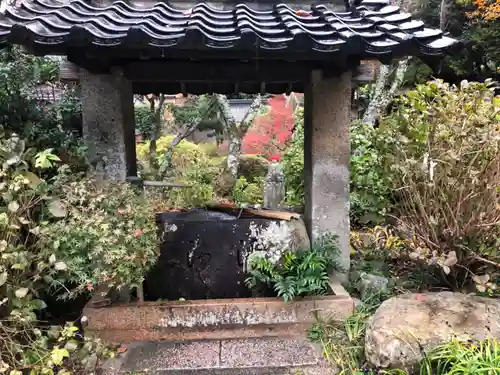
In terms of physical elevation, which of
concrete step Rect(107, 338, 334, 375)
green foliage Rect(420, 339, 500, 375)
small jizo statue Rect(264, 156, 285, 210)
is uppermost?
small jizo statue Rect(264, 156, 285, 210)

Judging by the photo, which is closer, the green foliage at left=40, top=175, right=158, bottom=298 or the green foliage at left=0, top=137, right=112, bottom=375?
the green foliage at left=0, top=137, right=112, bottom=375

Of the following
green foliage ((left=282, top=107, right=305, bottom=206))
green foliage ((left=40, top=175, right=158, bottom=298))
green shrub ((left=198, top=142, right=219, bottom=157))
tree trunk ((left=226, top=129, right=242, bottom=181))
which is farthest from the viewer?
green shrub ((left=198, top=142, right=219, bottom=157))

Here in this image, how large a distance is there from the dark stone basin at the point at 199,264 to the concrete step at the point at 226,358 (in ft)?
2.08

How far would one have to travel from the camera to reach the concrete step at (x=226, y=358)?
3477 millimetres

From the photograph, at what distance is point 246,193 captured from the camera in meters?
9.64

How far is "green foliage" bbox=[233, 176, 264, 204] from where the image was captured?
30.9 feet

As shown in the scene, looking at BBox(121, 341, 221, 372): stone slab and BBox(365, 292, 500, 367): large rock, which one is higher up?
BBox(365, 292, 500, 367): large rock

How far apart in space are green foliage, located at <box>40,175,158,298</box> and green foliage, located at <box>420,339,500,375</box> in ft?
7.74

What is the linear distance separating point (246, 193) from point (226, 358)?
20.2ft

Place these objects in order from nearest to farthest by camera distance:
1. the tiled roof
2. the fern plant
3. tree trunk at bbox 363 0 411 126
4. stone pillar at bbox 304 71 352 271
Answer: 1. the tiled roof
2. the fern plant
3. stone pillar at bbox 304 71 352 271
4. tree trunk at bbox 363 0 411 126

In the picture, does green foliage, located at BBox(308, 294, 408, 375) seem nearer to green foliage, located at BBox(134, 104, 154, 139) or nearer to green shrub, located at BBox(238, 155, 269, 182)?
green shrub, located at BBox(238, 155, 269, 182)

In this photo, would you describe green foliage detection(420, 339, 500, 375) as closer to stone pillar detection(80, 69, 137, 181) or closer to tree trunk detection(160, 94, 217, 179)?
stone pillar detection(80, 69, 137, 181)

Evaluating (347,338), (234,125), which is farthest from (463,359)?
(234,125)

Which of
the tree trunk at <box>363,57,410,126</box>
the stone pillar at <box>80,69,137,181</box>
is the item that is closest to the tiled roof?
the stone pillar at <box>80,69,137,181</box>
